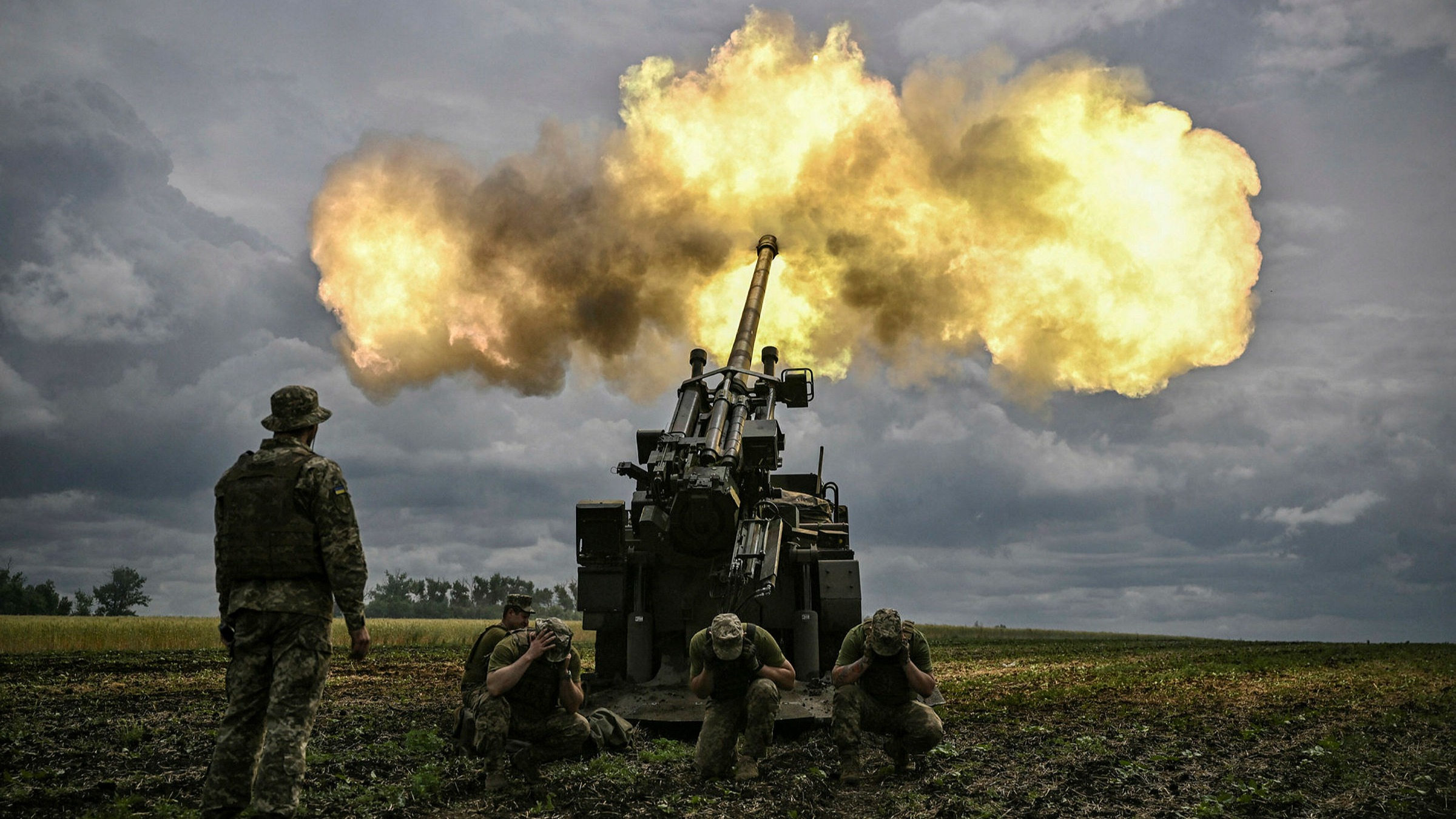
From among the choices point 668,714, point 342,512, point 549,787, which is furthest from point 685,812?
point 668,714

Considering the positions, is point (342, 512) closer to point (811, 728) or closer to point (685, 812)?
point (685, 812)

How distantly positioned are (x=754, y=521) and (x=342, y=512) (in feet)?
22.3

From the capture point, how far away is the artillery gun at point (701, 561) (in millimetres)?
11844

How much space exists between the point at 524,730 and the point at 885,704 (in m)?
3.08

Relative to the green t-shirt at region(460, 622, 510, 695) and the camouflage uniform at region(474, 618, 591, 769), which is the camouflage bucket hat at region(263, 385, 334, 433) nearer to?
the camouflage uniform at region(474, 618, 591, 769)

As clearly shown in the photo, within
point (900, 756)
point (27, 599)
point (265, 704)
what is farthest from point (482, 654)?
point (27, 599)

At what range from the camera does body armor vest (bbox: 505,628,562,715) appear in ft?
25.7

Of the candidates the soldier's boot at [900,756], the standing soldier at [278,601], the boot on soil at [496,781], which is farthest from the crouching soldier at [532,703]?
the soldier's boot at [900,756]

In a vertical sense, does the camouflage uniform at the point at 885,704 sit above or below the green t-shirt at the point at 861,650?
below

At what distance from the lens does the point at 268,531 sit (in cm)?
577

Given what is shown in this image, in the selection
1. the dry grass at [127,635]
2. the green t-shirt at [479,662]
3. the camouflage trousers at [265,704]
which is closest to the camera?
the camouflage trousers at [265,704]

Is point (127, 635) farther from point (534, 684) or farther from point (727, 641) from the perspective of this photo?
point (727, 641)

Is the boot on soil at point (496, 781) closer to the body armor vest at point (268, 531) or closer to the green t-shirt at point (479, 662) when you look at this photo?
the green t-shirt at point (479, 662)

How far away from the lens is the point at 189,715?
38.9ft
